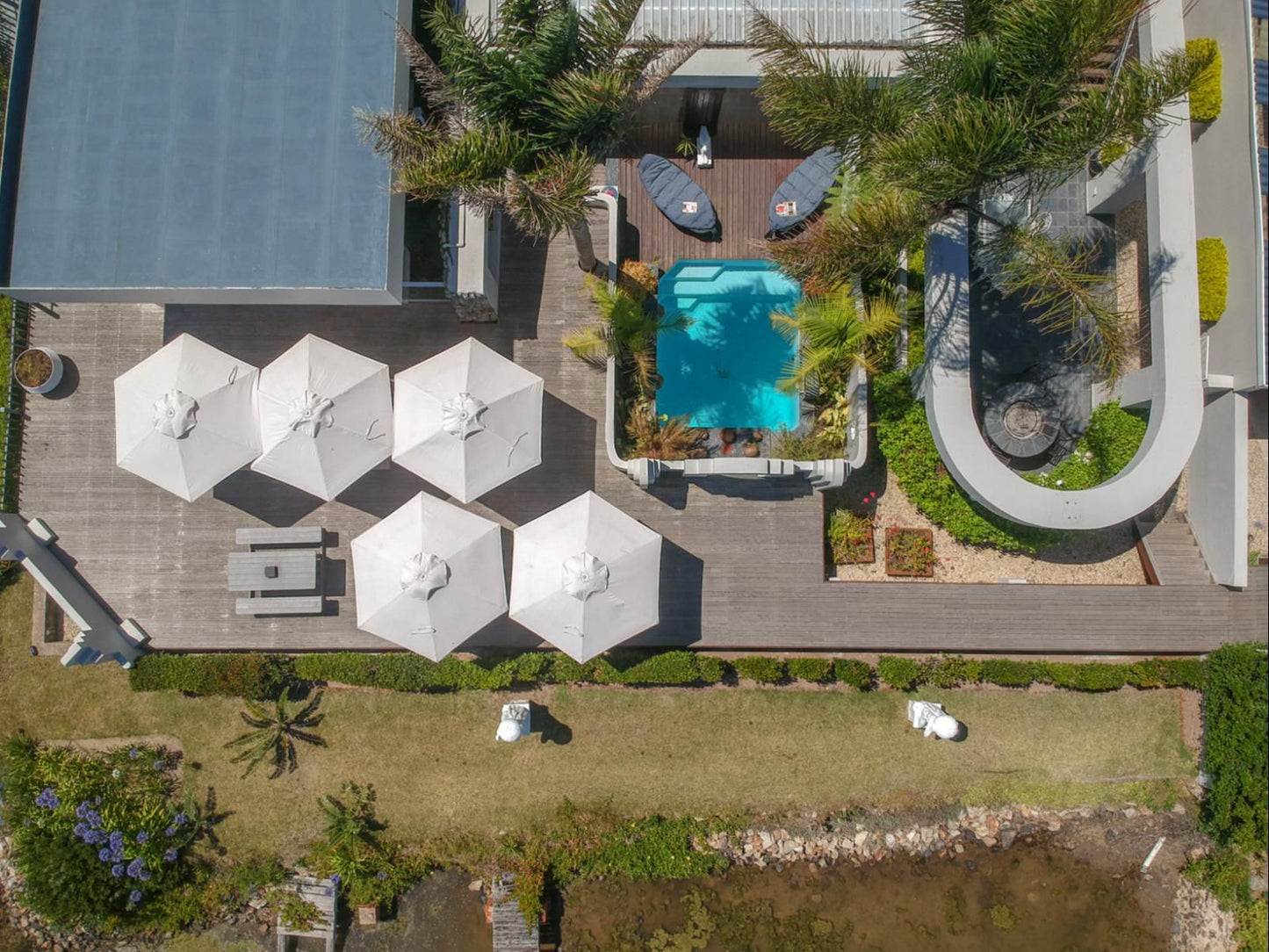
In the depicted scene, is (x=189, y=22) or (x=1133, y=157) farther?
(x=1133, y=157)

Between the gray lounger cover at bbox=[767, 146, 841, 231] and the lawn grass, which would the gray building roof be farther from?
the lawn grass

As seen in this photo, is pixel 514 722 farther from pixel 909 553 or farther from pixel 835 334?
pixel 835 334

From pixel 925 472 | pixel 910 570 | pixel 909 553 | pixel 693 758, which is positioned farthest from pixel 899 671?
A: pixel 693 758

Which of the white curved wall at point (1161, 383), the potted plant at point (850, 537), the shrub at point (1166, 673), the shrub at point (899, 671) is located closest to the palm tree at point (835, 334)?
the white curved wall at point (1161, 383)

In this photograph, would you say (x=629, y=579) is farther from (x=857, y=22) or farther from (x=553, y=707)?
(x=857, y=22)

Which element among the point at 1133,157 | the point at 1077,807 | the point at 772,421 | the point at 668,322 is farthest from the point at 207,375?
the point at 1077,807

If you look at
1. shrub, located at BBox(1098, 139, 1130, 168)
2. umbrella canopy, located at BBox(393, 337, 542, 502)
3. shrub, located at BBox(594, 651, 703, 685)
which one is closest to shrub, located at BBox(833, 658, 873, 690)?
shrub, located at BBox(594, 651, 703, 685)
